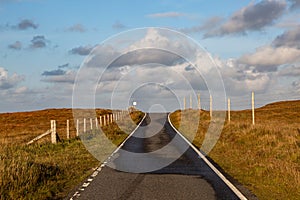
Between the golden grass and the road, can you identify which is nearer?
the road

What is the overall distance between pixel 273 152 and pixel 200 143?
681cm

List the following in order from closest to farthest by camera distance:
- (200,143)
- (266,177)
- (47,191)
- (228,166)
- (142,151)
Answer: (47,191) → (266,177) → (228,166) → (142,151) → (200,143)

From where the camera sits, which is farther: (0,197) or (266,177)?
(266,177)

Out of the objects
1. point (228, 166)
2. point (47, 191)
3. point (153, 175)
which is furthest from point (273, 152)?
point (47, 191)

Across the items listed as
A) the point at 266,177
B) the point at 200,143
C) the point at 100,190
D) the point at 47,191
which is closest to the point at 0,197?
the point at 47,191

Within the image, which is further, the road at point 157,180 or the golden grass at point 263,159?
the golden grass at point 263,159

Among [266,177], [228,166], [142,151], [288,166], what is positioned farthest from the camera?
[142,151]

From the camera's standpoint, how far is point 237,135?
24.7m

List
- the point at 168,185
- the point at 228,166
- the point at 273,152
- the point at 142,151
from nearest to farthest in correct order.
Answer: the point at 168,185 → the point at 228,166 → the point at 273,152 → the point at 142,151

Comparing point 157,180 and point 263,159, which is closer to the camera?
point 157,180

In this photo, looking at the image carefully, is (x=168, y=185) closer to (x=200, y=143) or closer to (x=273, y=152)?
(x=273, y=152)

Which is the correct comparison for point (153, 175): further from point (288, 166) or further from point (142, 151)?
point (142, 151)

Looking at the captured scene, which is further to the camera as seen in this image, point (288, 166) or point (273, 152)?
point (273, 152)

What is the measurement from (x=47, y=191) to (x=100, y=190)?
A: 4.00 ft
